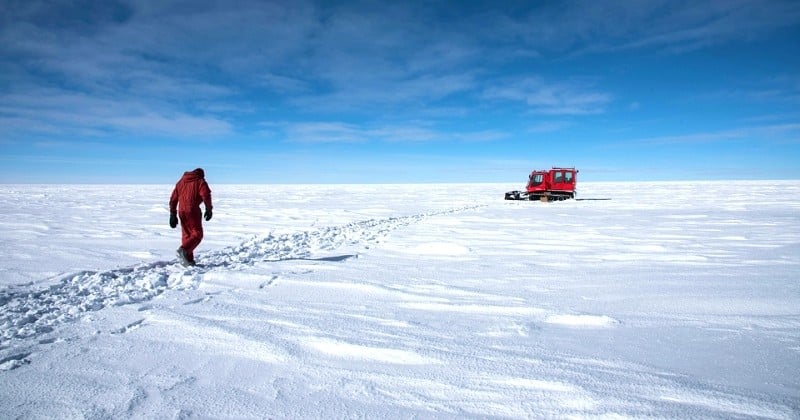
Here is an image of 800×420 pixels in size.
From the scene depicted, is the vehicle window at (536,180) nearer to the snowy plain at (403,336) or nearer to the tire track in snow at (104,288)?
the snowy plain at (403,336)

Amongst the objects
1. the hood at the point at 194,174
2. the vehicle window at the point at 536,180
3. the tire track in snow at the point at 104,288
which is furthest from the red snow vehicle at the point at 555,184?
the hood at the point at 194,174

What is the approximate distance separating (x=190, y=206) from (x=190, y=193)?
7.3 inches

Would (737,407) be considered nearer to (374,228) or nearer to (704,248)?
(704,248)

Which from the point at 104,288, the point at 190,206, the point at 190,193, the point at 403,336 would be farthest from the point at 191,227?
the point at 403,336

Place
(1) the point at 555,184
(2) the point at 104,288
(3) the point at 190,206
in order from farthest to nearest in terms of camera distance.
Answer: (1) the point at 555,184, (3) the point at 190,206, (2) the point at 104,288

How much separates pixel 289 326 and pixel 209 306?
40.2 inches

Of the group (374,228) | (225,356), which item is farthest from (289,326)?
(374,228)

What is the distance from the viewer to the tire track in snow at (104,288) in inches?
134

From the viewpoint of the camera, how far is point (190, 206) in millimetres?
5750

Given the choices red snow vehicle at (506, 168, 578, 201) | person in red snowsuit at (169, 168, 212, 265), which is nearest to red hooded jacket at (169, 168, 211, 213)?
person in red snowsuit at (169, 168, 212, 265)

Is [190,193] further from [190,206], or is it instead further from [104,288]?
[104,288]

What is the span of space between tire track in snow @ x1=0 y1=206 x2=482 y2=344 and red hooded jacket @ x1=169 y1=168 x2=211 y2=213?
0.82m

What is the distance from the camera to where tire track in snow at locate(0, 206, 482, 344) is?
11.2 feet

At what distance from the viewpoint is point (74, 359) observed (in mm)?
2625
